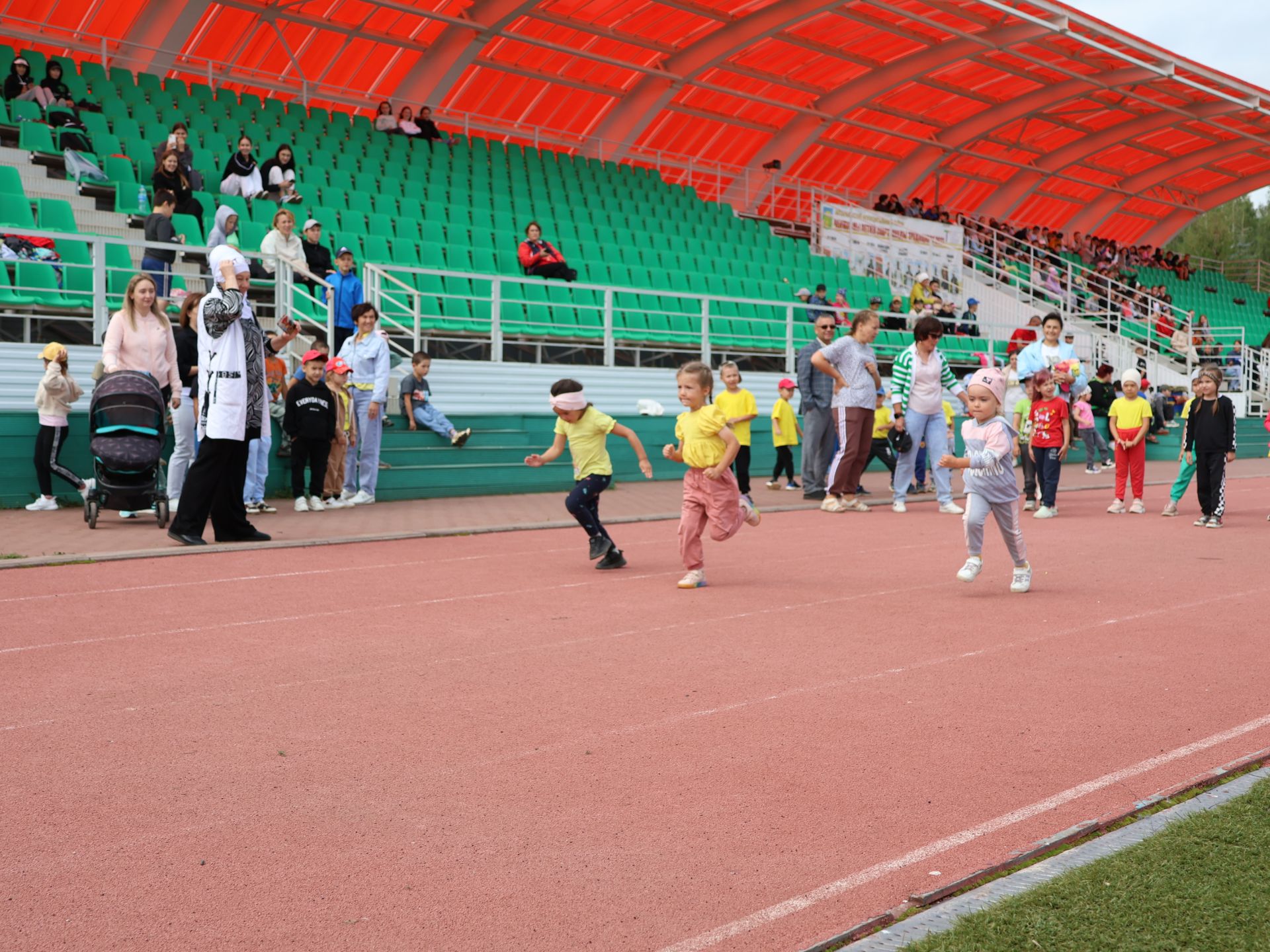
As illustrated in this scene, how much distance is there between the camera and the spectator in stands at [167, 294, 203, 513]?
38.5 ft

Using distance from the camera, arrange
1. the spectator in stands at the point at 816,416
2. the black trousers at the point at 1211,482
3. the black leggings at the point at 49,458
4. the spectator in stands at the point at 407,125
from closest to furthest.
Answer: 1. the black leggings at the point at 49,458
2. the black trousers at the point at 1211,482
3. the spectator in stands at the point at 816,416
4. the spectator in stands at the point at 407,125

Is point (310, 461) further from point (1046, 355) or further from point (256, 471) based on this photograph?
point (1046, 355)

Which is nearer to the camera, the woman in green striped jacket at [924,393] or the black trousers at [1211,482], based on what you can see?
the black trousers at [1211,482]

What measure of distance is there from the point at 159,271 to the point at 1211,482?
11482 millimetres

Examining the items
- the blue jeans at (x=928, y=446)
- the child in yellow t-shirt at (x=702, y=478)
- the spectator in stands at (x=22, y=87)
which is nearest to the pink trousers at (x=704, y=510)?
the child in yellow t-shirt at (x=702, y=478)

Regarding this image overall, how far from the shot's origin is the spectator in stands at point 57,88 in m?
20.1

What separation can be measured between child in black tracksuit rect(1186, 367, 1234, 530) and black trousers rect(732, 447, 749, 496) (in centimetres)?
484

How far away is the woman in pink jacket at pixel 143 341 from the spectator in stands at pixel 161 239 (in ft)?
12.3

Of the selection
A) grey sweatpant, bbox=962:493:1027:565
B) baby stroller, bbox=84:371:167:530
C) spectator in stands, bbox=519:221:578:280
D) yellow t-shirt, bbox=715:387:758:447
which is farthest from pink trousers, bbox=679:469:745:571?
spectator in stands, bbox=519:221:578:280

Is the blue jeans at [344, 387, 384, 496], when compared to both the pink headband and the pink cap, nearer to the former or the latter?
the pink headband

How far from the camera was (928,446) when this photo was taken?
47.5ft

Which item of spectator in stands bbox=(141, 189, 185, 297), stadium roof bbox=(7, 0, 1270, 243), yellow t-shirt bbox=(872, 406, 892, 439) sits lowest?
yellow t-shirt bbox=(872, 406, 892, 439)

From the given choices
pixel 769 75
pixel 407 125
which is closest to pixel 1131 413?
pixel 407 125

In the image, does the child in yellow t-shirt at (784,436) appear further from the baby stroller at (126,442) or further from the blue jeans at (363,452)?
the baby stroller at (126,442)
